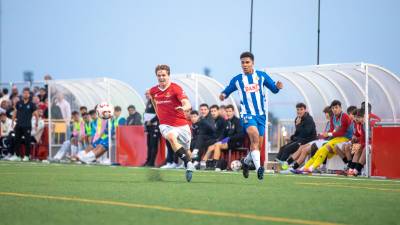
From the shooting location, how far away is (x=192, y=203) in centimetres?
980

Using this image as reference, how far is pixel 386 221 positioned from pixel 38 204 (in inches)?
159

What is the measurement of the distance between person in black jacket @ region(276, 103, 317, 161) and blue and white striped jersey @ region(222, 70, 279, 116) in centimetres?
523

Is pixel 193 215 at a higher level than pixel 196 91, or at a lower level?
lower

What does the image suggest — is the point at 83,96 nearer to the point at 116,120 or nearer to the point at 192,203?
the point at 116,120

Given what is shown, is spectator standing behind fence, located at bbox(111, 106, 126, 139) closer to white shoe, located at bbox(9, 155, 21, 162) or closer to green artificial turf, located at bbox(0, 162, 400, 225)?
white shoe, located at bbox(9, 155, 21, 162)

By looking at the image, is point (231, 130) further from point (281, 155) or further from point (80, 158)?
point (80, 158)

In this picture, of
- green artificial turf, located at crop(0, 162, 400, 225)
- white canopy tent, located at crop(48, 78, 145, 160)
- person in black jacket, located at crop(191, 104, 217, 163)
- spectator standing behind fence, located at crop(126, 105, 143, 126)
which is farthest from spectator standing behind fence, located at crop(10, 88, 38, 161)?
green artificial turf, located at crop(0, 162, 400, 225)

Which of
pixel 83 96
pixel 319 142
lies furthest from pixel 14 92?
pixel 319 142

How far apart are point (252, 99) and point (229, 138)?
683cm

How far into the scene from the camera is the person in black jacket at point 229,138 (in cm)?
2217

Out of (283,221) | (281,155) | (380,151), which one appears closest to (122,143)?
(281,155)

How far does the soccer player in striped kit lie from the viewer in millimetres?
15453

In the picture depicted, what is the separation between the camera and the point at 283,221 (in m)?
7.89

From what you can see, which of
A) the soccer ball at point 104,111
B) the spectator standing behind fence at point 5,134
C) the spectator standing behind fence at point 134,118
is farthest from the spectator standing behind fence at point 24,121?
the soccer ball at point 104,111
